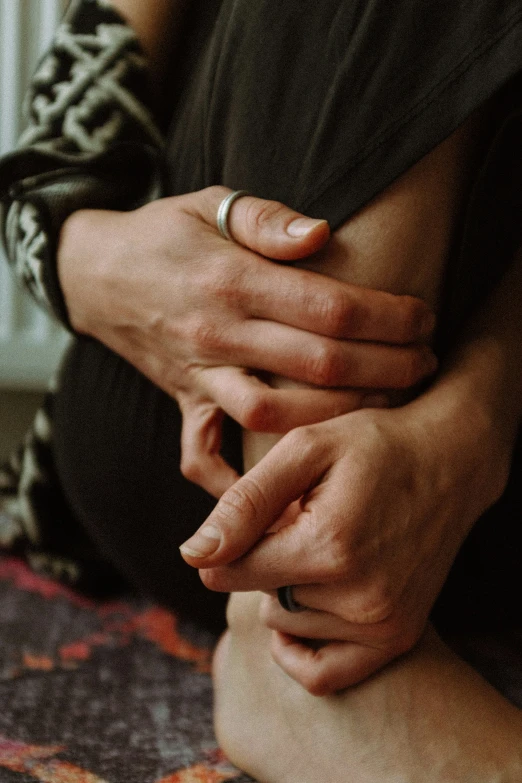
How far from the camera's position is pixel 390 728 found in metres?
0.48

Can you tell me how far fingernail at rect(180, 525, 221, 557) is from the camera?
0.44m

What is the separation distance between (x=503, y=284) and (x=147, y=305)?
0.80 feet

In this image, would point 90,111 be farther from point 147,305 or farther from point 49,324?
point 49,324

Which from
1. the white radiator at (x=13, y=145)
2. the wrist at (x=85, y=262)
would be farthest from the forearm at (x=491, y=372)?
the white radiator at (x=13, y=145)

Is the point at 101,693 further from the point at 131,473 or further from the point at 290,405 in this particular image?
the point at 290,405

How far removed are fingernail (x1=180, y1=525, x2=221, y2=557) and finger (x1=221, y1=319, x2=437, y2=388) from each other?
0.36 feet

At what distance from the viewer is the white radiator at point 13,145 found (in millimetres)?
1318

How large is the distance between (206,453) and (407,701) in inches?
7.8

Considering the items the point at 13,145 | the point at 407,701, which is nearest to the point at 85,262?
the point at 407,701

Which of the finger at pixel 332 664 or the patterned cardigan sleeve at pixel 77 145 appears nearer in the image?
the finger at pixel 332 664

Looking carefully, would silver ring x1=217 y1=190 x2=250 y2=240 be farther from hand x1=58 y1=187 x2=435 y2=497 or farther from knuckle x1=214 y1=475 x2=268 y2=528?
knuckle x1=214 y1=475 x2=268 y2=528

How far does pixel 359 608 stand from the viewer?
1.49 ft

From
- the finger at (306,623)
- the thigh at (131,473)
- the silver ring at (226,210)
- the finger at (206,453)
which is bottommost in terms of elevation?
the thigh at (131,473)

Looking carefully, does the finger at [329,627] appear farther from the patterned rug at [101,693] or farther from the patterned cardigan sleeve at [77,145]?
the patterned cardigan sleeve at [77,145]
